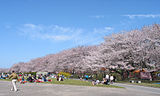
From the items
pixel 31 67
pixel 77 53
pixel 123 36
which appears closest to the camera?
pixel 123 36

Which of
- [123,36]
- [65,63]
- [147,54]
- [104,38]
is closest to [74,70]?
[65,63]

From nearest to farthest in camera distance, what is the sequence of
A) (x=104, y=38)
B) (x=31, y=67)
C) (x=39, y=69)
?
1. (x=104, y=38)
2. (x=39, y=69)
3. (x=31, y=67)

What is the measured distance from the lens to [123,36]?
1720 inches

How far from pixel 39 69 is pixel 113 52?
67.1 meters

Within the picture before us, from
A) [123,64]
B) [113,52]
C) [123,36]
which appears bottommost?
[123,64]

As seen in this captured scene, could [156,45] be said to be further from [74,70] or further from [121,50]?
[74,70]

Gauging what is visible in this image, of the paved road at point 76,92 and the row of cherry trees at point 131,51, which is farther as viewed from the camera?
the row of cherry trees at point 131,51

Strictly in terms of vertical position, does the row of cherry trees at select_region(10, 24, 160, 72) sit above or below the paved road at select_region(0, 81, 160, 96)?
above

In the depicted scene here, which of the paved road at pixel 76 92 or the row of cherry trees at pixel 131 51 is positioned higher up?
the row of cherry trees at pixel 131 51

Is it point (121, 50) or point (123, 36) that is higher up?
point (123, 36)

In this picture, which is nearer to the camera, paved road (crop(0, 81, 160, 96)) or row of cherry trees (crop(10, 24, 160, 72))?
paved road (crop(0, 81, 160, 96))

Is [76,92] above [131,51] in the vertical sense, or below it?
below

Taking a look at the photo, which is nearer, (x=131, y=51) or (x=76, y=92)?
(x=76, y=92)

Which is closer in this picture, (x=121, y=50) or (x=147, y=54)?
(x=147, y=54)
